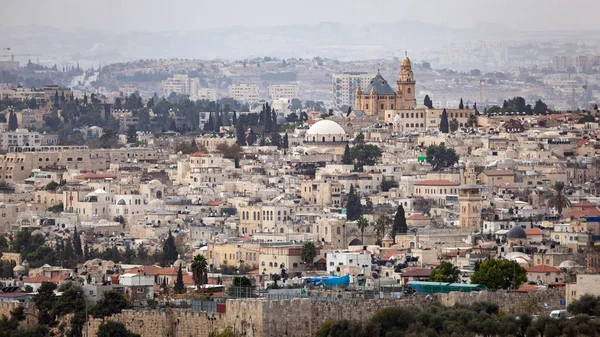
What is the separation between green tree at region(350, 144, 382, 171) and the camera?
279 feet

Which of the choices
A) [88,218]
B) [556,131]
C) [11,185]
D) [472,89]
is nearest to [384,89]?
[556,131]

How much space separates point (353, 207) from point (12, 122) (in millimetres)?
51861

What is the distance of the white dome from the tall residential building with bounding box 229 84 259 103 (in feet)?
300

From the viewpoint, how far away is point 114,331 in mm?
36312

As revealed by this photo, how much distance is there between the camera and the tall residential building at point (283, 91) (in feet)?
624

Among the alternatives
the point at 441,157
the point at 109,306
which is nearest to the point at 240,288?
the point at 109,306

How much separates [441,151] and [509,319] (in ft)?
166

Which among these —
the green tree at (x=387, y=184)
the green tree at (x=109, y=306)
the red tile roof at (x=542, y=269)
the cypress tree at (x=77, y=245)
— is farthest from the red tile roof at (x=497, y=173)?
the green tree at (x=109, y=306)

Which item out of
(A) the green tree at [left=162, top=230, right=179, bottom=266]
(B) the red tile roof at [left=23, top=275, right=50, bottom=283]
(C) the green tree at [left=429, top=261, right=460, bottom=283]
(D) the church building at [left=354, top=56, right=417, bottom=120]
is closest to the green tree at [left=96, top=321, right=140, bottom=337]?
(C) the green tree at [left=429, top=261, right=460, bottom=283]

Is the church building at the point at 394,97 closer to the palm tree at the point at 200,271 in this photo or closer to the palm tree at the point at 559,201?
the palm tree at the point at 559,201

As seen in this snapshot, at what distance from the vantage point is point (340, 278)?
4516 centimetres

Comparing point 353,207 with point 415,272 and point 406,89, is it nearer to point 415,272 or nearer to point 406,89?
point 415,272

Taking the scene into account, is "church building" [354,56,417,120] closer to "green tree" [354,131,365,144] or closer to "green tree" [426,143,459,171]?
"green tree" [354,131,365,144]

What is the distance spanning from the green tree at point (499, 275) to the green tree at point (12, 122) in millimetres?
72902
